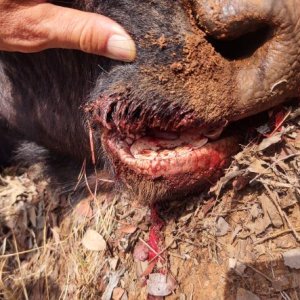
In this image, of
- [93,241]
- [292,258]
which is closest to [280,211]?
[292,258]

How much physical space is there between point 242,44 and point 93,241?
1.48 m

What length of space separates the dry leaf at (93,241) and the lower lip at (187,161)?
2.78 feet

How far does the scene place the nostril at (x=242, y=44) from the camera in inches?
65.5

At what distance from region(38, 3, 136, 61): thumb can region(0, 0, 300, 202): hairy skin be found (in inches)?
1.3

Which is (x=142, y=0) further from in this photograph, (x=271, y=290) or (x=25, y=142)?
(x=25, y=142)

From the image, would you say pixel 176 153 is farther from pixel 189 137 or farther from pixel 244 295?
pixel 244 295

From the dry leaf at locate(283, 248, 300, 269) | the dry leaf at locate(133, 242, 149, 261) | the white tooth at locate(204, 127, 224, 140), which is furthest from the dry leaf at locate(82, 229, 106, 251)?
the dry leaf at locate(283, 248, 300, 269)

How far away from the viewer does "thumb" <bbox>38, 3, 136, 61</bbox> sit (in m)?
1.81

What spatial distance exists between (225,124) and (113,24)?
520 mm

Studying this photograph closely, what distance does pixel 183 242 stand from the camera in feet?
7.45

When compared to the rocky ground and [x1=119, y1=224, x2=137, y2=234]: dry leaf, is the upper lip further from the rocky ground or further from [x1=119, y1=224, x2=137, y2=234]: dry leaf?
[x1=119, y1=224, x2=137, y2=234]: dry leaf

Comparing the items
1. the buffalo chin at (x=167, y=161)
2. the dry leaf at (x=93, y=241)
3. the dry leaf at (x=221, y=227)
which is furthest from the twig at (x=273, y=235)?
the dry leaf at (x=93, y=241)

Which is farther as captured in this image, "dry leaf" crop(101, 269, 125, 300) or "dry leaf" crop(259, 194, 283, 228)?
"dry leaf" crop(101, 269, 125, 300)

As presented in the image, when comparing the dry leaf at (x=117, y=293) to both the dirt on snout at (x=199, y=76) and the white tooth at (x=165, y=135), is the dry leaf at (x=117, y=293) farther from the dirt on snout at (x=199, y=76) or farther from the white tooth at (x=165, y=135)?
the dirt on snout at (x=199, y=76)
